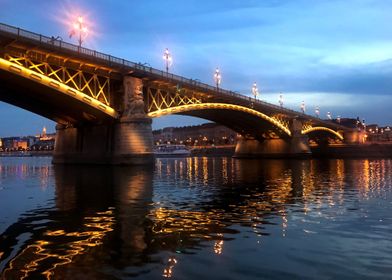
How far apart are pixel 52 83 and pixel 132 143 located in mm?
13790

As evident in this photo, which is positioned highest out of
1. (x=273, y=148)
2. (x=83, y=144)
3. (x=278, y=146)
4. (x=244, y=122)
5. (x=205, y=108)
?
(x=205, y=108)

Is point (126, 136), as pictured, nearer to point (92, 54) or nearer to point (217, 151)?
point (92, 54)

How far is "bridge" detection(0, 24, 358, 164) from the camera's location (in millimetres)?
43719

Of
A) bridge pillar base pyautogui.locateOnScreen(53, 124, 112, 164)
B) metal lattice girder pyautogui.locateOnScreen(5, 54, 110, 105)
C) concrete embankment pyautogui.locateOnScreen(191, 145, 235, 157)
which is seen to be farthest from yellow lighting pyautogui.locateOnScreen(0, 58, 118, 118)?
concrete embankment pyautogui.locateOnScreen(191, 145, 235, 157)

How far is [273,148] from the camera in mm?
106188

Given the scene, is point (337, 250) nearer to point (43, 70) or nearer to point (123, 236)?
point (123, 236)

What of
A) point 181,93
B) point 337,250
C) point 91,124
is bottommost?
point 337,250

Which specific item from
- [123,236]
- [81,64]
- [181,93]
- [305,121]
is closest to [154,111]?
[181,93]

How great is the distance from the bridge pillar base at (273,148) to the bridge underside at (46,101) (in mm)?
53709

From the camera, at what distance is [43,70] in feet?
155

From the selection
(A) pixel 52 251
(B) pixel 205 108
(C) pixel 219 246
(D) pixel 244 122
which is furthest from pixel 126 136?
(C) pixel 219 246

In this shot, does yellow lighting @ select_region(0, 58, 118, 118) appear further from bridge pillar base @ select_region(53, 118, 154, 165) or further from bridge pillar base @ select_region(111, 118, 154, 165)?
bridge pillar base @ select_region(53, 118, 154, 165)

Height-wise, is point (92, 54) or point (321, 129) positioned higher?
point (92, 54)

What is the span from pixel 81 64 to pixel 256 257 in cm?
4441
